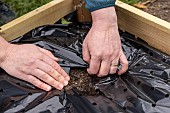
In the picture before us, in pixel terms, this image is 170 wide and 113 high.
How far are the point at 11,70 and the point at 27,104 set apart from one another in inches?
6.5

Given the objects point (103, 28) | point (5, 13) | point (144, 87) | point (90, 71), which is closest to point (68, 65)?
point (90, 71)

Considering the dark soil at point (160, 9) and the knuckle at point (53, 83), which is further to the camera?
the dark soil at point (160, 9)

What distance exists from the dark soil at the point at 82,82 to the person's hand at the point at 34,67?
0.03 meters

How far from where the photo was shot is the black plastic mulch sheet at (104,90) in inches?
42.1

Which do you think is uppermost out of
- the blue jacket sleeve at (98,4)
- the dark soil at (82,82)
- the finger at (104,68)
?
the blue jacket sleeve at (98,4)

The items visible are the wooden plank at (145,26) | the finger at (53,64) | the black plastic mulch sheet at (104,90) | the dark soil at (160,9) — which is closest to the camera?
the black plastic mulch sheet at (104,90)

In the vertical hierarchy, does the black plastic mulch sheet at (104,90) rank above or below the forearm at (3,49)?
below

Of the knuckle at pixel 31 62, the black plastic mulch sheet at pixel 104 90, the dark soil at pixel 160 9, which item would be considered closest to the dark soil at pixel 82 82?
the black plastic mulch sheet at pixel 104 90

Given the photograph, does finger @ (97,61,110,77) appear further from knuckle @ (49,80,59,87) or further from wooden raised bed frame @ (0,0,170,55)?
wooden raised bed frame @ (0,0,170,55)

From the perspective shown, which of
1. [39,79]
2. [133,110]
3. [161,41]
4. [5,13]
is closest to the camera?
[133,110]

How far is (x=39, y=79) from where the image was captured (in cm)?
117

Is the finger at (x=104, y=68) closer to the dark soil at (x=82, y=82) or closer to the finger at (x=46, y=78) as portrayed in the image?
the dark soil at (x=82, y=82)

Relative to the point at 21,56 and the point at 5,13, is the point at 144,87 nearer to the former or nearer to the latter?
the point at 21,56

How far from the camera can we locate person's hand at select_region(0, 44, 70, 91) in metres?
1.15
